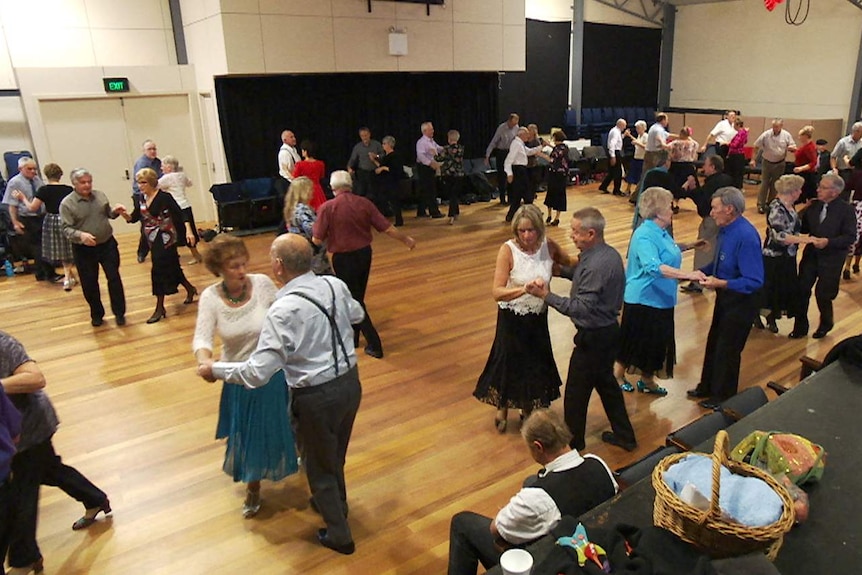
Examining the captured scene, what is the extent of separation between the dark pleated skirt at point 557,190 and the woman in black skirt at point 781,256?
4197 millimetres

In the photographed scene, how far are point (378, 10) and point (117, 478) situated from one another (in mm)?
8307

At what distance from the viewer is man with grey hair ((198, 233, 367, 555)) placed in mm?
2646

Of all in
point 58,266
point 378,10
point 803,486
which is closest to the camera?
point 803,486

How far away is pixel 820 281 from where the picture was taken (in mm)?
5418

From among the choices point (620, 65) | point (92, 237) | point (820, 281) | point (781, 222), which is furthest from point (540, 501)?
point (620, 65)

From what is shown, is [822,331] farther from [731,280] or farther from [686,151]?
[686,151]

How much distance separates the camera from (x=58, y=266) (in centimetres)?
807

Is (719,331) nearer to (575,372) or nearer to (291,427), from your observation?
(575,372)

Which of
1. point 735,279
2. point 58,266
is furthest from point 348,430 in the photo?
point 58,266

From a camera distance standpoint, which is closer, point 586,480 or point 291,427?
point 586,480

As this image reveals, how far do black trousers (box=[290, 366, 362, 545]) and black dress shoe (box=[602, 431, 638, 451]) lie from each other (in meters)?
1.75

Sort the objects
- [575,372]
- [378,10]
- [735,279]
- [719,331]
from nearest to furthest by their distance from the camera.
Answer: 1. [575,372]
2. [735,279]
3. [719,331]
4. [378,10]

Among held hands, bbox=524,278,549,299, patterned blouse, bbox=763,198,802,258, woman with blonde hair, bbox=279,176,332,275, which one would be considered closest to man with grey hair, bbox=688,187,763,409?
held hands, bbox=524,278,549,299

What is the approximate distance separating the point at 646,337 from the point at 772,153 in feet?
25.5
